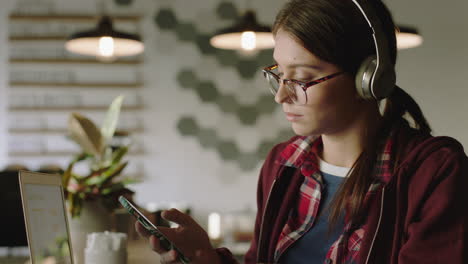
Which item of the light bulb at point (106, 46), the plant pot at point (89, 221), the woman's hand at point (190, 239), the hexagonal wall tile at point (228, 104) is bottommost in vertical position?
the plant pot at point (89, 221)

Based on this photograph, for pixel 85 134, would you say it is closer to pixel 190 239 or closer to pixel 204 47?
pixel 190 239

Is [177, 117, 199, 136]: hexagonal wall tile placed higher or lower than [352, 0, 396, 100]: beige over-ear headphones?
lower

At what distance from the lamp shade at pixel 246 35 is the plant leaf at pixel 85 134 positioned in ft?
4.29

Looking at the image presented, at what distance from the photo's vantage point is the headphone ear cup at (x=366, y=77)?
1.05 metres

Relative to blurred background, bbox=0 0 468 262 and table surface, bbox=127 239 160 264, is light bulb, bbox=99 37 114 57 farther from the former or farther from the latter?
blurred background, bbox=0 0 468 262

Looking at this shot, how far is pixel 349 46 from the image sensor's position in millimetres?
1087

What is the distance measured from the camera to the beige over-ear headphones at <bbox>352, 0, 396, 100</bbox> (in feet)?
3.36

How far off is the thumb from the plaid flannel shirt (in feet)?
0.78

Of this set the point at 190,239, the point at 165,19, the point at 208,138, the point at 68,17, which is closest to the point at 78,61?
the point at 68,17

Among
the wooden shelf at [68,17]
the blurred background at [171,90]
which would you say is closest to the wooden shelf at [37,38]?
the blurred background at [171,90]

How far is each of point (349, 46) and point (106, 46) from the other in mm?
2124

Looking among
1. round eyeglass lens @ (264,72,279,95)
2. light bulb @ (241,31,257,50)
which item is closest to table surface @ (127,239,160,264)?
round eyeglass lens @ (264,72,279,95)

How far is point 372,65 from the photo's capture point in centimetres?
107

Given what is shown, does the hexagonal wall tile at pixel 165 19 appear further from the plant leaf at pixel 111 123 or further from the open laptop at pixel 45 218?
the open laptop at pixel 45 218
